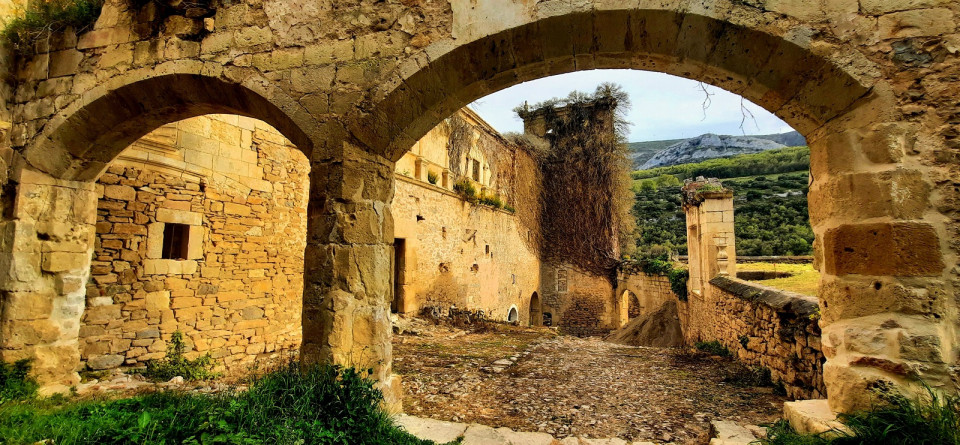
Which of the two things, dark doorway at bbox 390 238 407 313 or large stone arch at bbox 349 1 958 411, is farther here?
dark doorway at bbox 390 238 407 313

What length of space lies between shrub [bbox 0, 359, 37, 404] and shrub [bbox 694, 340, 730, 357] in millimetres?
8303

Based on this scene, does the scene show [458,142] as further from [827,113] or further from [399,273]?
[827,113]

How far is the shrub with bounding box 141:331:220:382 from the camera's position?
5.24 meters

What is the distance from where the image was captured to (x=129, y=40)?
3598 mm

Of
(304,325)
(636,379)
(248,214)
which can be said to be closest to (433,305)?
(248,214)

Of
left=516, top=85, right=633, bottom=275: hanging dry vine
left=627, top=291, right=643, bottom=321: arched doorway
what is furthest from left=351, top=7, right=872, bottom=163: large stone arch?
left=627, top=291, right=643, bottom=321: arched doorway

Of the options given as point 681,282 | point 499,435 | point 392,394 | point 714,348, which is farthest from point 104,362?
point 681,282

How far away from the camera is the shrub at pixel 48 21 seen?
3.78m

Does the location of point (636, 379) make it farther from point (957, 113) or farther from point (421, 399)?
point (957, 113)

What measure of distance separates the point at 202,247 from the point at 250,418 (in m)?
4.17

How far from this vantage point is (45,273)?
3949mm

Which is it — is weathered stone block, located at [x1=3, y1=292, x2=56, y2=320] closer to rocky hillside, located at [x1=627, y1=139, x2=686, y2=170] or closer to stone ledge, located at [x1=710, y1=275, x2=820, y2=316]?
stone ledge, located at [x1=710, y1=275, x2=820, y2=316]

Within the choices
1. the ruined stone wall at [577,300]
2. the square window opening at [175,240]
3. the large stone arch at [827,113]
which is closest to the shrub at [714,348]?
the large stone arch at [827,113]

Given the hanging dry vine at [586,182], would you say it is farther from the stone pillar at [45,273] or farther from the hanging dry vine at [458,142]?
the stone pillar at [45,273]
